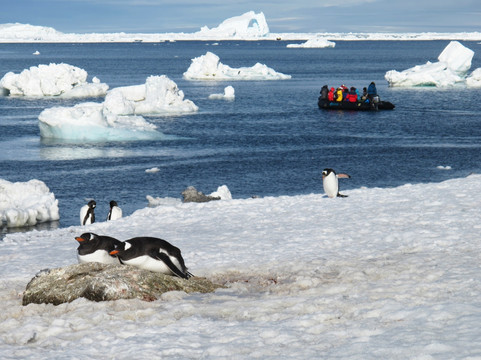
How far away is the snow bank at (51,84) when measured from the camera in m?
54.7

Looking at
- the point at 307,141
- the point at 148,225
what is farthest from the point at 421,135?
the point at 148,225

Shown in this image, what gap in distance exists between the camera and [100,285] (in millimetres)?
7156

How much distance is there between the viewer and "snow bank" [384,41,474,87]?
6091 centimetres

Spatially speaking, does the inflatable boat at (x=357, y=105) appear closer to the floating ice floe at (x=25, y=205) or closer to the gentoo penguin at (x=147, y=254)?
the floating ice floe at (x=25, y=205)

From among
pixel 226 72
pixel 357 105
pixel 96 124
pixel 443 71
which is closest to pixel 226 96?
pixel 357 105

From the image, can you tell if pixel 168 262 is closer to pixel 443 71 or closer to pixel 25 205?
pixel 25 205

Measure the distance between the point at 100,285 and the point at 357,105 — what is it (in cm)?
4412

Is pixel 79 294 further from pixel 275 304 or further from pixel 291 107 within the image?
pixel 291 107

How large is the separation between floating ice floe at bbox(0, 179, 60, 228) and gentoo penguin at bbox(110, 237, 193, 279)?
12323 mm

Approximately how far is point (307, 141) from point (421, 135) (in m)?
6.52

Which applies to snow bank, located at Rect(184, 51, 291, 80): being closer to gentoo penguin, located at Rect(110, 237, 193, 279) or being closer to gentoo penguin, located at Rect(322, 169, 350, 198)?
gentoo penguin, located at Rect(322, 169, 350, 198)

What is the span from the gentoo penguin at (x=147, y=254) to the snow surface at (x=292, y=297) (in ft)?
1.75

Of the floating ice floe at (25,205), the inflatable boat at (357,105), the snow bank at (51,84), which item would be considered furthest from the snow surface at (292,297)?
the snow bank at (51,84)

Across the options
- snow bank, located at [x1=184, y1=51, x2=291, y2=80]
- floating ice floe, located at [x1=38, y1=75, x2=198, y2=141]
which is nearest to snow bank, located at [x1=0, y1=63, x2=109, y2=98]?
floating ice floe, located at [x1=38, y1=75, x2=198, y2=141]
